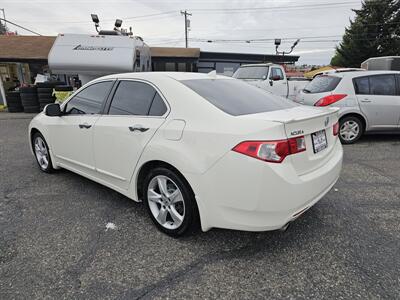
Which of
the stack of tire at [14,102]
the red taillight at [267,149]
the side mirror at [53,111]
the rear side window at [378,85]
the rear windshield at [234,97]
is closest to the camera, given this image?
the red taillight at [267,149]

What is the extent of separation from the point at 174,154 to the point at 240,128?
636mm

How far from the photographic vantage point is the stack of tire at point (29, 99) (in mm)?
12000

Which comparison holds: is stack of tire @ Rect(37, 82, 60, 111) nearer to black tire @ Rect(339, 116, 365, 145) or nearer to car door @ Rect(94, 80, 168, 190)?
car door @ Rect(94, 80, 168, 190)

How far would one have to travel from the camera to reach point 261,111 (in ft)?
8.35

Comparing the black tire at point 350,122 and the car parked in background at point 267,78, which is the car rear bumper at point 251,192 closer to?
the black tire at point 350,122

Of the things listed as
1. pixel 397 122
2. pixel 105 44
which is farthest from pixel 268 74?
pixel 105 44

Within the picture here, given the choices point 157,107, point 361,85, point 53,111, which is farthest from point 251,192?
point 361,85

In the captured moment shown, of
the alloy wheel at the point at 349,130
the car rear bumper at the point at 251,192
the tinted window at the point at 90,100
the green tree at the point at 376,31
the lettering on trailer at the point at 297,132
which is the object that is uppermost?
the green tree at the point at 376,31

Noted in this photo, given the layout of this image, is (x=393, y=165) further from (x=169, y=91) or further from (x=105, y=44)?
(x=105, y=44)

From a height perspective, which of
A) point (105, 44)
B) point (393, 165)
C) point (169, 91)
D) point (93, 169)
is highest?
point (105, 44)

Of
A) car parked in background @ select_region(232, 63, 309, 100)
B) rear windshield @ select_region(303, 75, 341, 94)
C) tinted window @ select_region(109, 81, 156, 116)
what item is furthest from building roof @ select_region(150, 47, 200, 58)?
tinted window @ select_region(109, 81, 156, 116)

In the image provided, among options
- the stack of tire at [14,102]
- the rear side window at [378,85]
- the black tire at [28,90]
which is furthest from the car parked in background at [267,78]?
the stack of tire at [14,102]

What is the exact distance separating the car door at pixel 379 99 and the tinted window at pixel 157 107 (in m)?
5.21

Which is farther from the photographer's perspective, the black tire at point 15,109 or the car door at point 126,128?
the black tire at point 15,109
